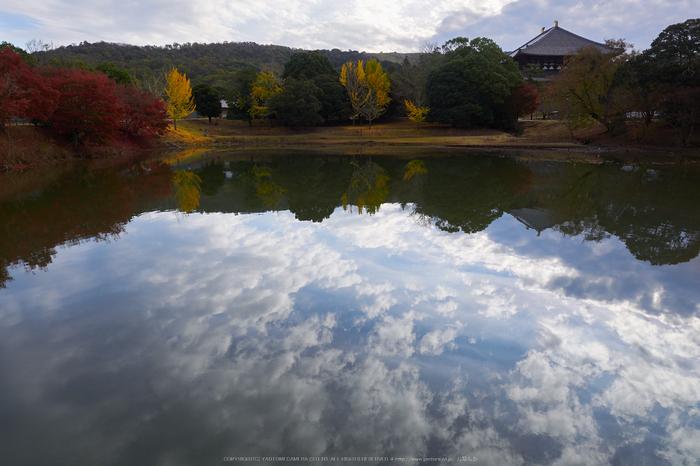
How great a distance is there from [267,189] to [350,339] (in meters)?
11.7

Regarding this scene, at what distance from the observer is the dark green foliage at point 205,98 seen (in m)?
48.1

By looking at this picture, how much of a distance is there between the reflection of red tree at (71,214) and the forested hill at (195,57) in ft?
173

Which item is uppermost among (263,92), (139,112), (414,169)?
(263,92)

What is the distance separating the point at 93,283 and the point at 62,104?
24.7m

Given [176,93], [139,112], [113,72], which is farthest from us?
[176,93]

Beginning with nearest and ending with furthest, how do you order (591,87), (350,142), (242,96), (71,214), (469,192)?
1. (71,214)
2. (469,192)
3. (591,87)
4. (350,142)
5. (242,96)

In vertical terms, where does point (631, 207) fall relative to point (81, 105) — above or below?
below

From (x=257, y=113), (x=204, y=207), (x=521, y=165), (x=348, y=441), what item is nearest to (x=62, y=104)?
(x=204, y=207)

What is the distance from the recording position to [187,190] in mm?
15453

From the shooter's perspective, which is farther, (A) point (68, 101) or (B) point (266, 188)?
(A) point (68, 101)

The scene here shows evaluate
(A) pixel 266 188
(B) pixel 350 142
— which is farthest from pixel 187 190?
(B) pixel 350 142

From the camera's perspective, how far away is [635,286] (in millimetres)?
6539

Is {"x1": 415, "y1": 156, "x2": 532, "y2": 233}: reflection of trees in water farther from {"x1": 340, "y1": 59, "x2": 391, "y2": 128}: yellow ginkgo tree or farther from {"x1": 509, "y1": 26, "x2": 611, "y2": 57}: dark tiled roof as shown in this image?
{"x1": 509, "y1": 26, "x2": 611, "y2": 57}: dark tiled roof

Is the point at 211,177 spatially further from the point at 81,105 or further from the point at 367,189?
the point at 81,105
